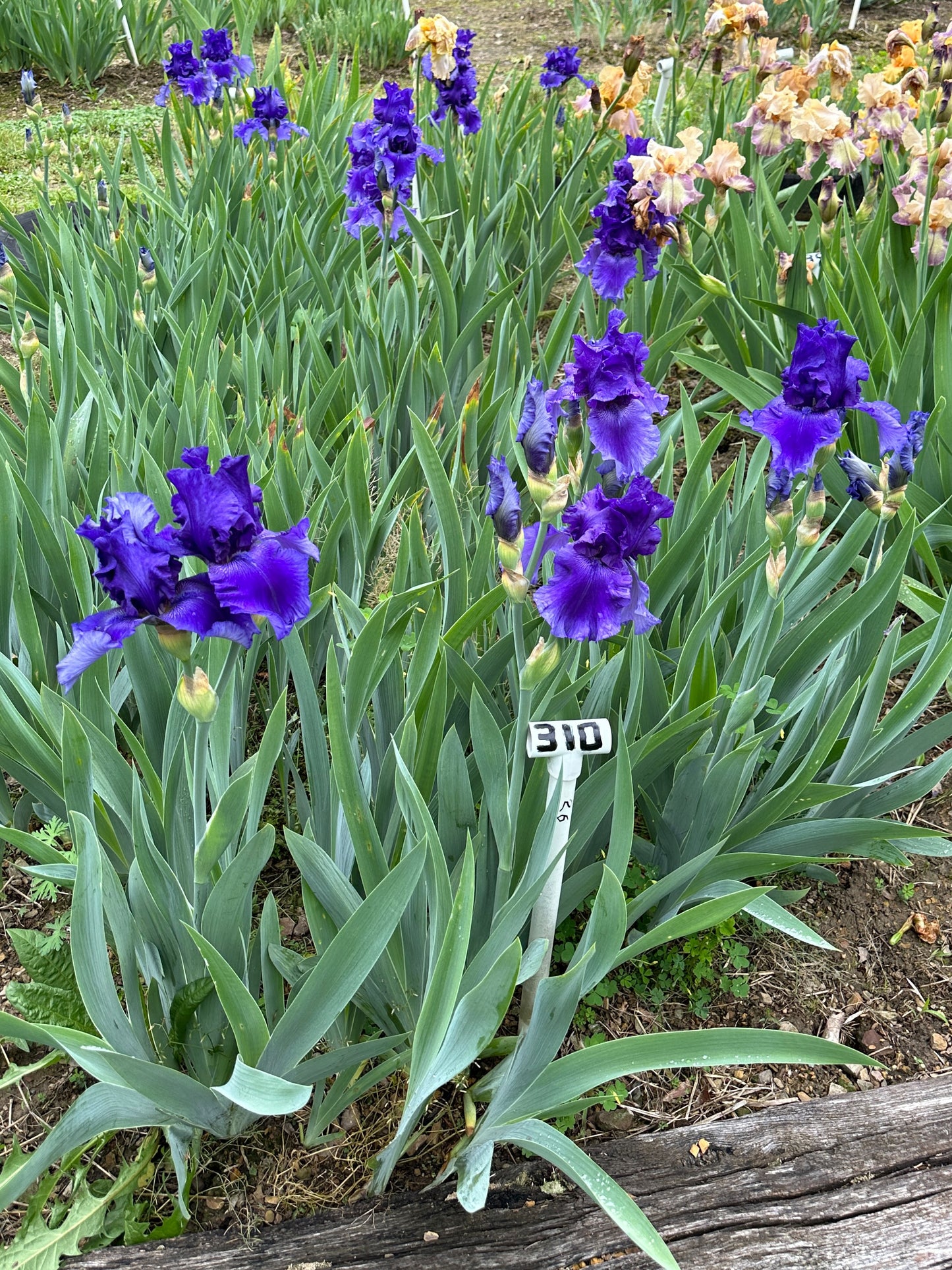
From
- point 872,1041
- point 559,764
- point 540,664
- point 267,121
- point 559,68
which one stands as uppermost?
point 559,68

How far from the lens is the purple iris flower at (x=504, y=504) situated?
100cm

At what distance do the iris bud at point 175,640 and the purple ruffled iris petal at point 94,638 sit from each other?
3cm

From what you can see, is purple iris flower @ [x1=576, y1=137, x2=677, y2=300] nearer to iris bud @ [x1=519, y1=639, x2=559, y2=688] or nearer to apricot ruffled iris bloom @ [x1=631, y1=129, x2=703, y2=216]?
apricot ruffled iris bloom @ [x1=631, y1=129, x2=703, y2=216]

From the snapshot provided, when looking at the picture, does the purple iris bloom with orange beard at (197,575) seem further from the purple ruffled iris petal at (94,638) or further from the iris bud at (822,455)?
the iris bud at (822,455)

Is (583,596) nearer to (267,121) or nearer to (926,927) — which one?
(926,927)

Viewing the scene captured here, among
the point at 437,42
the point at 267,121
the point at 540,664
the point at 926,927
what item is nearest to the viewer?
the point at 540,664

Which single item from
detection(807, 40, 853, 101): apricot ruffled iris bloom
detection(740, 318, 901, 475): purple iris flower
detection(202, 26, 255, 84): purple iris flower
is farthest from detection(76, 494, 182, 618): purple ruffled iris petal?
detection(202, 26, 255, 84): purple iris flower

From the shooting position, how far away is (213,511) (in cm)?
85

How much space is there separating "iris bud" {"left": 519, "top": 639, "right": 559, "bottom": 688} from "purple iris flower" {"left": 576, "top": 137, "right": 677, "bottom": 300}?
116 centimetres

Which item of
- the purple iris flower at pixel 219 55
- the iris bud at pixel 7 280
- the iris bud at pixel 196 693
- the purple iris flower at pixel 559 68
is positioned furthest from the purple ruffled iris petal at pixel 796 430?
→ the purple iris flower at pixel 219 55

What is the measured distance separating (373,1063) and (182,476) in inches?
35.4

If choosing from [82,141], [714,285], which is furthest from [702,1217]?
[82,141]

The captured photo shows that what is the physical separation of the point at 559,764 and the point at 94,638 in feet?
1.66

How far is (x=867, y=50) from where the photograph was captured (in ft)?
20.4
